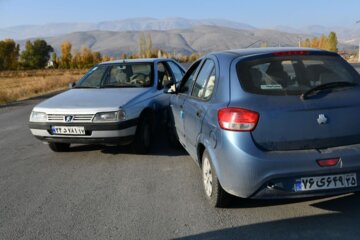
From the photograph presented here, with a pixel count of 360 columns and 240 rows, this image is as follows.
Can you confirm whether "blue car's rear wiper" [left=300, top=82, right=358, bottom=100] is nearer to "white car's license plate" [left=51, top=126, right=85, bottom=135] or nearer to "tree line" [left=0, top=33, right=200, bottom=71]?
"white car's license plate" [left=51, top=126, right=85, bottom=135]

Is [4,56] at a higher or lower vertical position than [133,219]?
lower

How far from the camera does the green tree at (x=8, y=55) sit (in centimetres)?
10543

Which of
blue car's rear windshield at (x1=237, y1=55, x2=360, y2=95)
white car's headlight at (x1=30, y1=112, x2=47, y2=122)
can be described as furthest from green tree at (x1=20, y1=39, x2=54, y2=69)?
blue car's rear windshield at (x1=237, y1=55, x2=360, y2=95)

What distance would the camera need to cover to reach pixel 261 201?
4602 mm

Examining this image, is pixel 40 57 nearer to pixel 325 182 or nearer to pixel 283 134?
pixel 283 134

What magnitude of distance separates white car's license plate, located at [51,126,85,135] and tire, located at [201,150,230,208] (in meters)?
2.43

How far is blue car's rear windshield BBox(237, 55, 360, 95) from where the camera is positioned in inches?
160

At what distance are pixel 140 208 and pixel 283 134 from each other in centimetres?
176

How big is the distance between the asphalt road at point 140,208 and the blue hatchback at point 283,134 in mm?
328

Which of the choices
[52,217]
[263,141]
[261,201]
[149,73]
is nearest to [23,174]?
[52,217]

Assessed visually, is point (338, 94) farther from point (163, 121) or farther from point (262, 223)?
point (163, 121)

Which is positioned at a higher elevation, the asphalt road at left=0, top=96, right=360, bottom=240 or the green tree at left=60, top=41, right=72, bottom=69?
the asphalt road at left=0, top=96, right=360, bottom=240

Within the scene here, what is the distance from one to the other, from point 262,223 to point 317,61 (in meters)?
1.78

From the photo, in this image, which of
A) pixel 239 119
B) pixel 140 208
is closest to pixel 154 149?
pixel 140 208
